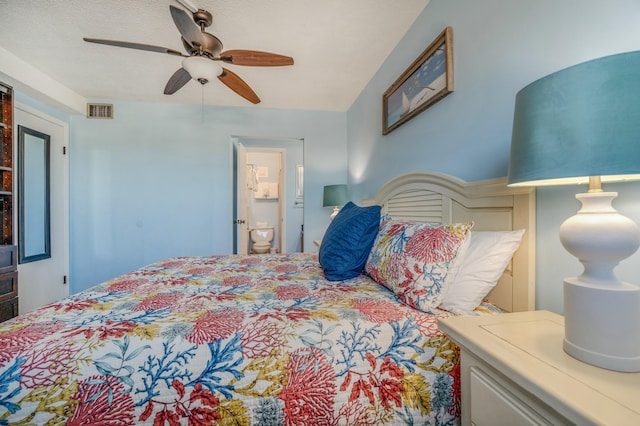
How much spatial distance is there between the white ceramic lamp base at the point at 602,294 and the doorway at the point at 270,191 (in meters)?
3.36

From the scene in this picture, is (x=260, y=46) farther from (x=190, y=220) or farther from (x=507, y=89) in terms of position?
(x=190, y=220)

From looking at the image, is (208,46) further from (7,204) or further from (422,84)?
(7,204)

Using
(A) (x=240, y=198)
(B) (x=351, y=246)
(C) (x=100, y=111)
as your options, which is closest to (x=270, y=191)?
(A) (x=240, y=198)

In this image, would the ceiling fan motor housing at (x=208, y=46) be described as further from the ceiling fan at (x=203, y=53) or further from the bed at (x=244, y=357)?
Answer: the bed at (x=244, y=357)

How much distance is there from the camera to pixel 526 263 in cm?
104

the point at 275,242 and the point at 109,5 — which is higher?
the point at 109,5

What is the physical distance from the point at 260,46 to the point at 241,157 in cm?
160

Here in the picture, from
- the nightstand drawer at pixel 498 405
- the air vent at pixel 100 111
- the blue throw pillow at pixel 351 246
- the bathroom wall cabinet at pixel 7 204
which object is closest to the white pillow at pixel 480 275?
the nightstand drawer at pixel 498 405

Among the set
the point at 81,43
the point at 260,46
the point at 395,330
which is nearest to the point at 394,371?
the point at 395,330

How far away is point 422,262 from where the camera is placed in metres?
1.02

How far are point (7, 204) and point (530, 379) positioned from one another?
11.6 feet

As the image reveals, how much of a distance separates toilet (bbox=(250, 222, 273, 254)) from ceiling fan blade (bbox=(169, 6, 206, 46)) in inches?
158

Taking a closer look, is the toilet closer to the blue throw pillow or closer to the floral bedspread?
the blue throw pillow

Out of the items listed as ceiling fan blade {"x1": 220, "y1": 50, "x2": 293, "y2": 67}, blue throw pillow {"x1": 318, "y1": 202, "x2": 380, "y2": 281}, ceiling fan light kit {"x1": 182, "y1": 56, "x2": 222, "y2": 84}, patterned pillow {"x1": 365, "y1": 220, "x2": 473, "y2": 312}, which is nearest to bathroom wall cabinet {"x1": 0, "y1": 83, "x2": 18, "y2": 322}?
ceiling fan light kit {"x1": 182, "y1": 56, "x2": 222, "y2": 84}
